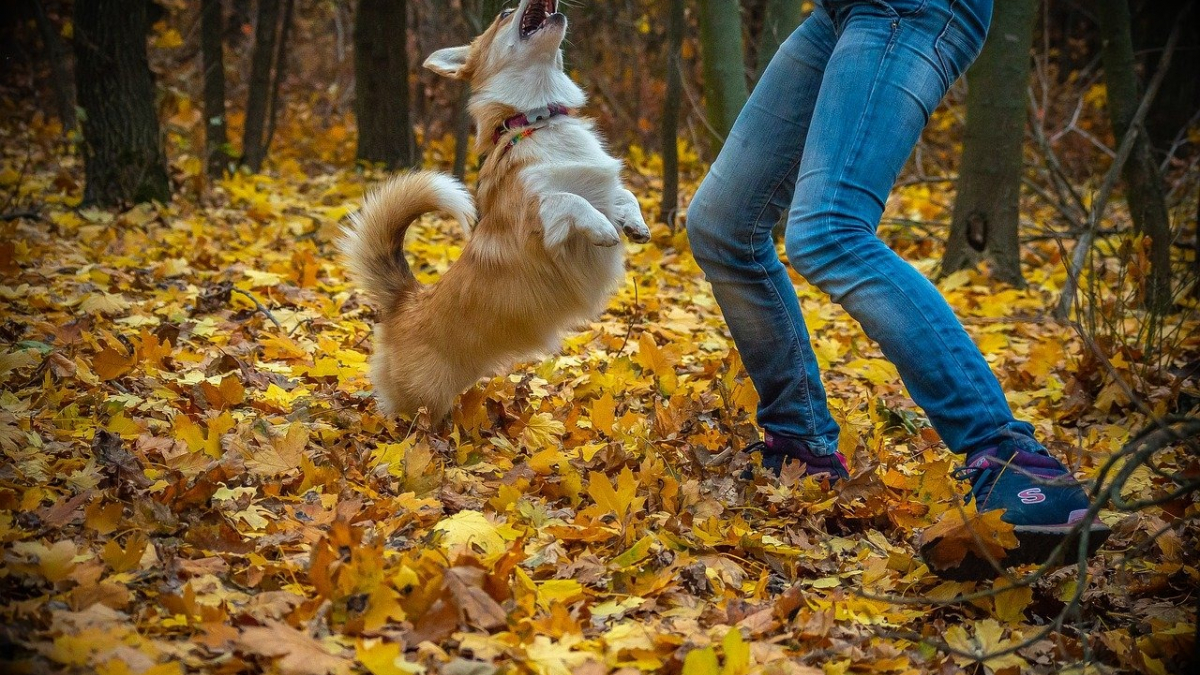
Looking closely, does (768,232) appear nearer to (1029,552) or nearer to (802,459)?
(802,459)

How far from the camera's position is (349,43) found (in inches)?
605

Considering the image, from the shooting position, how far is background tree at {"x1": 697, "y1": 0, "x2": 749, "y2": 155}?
5.82 m

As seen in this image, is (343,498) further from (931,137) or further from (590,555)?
(931,137)

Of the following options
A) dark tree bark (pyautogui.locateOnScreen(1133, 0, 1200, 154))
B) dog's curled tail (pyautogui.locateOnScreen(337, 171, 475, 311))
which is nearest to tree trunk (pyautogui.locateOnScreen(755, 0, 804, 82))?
dog's curled tail (pyautogui.locateOnScreen(337, 171, 475, 311))

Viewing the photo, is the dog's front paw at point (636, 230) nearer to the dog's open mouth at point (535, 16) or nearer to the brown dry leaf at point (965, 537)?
the dog's open mouth at point (535, 16)

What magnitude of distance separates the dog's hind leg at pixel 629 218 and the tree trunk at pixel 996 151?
303 centimetres

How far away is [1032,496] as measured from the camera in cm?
209

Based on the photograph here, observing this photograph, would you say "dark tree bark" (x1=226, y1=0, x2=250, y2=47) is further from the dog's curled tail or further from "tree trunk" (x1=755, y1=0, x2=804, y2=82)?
the dog's curled tail

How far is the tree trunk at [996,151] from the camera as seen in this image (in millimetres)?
5258

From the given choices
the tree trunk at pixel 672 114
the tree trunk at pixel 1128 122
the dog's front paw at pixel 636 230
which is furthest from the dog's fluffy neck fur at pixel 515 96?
the tree trunk at pixel 1128 122

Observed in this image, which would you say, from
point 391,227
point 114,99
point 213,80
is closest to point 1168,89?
point 391,227

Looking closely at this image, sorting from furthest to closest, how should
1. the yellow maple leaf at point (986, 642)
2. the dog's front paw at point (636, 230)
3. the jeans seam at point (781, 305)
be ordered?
1. the dog's front paw at point (636, 230)
2. the jeans seam at point (781, 305)
3. the yellow maple leaf at point (986, 642)

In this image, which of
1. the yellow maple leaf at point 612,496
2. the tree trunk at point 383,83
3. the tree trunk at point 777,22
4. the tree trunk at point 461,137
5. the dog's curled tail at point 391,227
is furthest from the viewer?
the tree trunk at point 383,83

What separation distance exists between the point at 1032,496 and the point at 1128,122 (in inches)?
165
